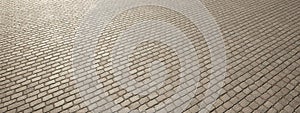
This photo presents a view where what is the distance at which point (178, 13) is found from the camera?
9992mm

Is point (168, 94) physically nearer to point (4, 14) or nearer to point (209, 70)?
point (209, 70)

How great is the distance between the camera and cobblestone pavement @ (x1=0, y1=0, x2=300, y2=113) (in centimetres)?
589

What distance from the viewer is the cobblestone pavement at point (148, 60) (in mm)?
5895

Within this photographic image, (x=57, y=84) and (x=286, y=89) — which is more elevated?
(x=57, y=84)

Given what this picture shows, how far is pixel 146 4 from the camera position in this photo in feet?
35.5

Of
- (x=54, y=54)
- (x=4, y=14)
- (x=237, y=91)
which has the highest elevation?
(x=4, y=14)

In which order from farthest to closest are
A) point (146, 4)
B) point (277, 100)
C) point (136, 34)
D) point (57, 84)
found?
1. point (146, 4)
2. point (136, 34)
3. point (57, 84)
4. point (277, 100)

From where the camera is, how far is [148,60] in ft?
23.7

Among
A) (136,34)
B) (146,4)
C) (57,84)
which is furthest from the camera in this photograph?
(146,4)

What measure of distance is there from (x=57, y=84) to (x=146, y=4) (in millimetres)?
5558

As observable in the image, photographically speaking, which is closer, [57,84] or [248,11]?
[57,84]

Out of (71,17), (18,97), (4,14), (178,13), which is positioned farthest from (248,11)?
(4,14)

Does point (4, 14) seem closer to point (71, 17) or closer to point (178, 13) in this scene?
point (71, 17)

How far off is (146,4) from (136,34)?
2.70 meters
